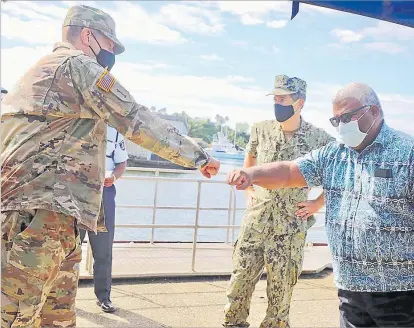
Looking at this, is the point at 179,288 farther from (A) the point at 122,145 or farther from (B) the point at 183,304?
(A) the point at 122,145

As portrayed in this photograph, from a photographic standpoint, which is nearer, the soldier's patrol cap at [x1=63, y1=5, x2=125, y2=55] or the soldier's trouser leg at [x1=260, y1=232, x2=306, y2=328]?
the soldier's patrol cap at [x1=63, y1=5, x2=125, y2=55]

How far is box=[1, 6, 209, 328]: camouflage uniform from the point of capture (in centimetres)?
212

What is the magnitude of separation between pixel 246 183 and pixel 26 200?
1.12 meters

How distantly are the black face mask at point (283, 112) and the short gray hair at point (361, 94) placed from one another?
36.5 inches

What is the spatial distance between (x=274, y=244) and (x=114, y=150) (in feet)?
4.95

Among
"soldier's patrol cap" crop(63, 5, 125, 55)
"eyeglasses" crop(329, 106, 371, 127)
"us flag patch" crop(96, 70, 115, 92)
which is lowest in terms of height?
"eyeglasses" crop(329, 106, 371, 127)

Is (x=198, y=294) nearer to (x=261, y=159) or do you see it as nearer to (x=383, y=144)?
(x=261, y=159)

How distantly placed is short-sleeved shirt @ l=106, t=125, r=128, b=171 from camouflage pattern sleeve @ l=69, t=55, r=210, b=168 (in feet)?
5.18

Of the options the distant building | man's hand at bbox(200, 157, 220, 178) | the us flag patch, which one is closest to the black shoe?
the distant building

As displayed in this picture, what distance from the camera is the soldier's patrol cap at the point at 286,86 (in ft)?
11.0

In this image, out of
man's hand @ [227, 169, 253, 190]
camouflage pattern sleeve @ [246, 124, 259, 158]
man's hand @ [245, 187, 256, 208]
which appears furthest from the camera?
camouflage pattern sleeve @ [246, 124, 259, 158]

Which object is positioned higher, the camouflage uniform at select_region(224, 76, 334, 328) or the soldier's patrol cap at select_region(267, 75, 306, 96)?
the soldier's patrol cap at select_region(267, 75, 306, 96)

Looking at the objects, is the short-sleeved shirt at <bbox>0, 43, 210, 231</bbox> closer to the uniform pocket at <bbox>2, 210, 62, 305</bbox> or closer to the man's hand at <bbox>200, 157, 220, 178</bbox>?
the uniform pocket at <bbox>2, 210, 62, 305</bbox>

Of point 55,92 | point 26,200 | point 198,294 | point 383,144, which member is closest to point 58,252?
point 26,200
